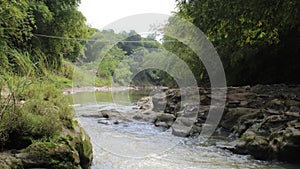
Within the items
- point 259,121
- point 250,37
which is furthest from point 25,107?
point 259,121

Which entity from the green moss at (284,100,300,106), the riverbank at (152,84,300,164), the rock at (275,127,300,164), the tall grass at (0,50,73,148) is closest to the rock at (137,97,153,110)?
the riverbank at (152,84,300,164)

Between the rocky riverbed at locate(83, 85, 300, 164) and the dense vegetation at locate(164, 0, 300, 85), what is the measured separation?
1.44 meters

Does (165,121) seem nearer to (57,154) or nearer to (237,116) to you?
(237,116)

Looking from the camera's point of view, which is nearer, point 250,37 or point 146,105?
point 250,37

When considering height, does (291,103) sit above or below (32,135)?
above

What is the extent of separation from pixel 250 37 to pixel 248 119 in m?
2.19

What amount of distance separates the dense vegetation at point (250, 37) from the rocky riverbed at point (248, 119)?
1.44m

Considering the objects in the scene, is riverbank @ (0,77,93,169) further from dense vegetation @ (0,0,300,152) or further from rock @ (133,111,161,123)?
rock @ (133,111,161,123)

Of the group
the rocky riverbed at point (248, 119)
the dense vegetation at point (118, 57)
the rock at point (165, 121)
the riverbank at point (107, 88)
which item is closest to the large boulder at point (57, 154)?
the rocky riverbed at point (248, 119)

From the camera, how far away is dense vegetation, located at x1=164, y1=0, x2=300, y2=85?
4.49 metres

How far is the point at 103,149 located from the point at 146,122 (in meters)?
4.17

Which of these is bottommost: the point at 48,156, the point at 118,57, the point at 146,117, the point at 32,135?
the point at 146,117

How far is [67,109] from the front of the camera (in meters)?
4.27

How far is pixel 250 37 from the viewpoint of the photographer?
5.84 metres
